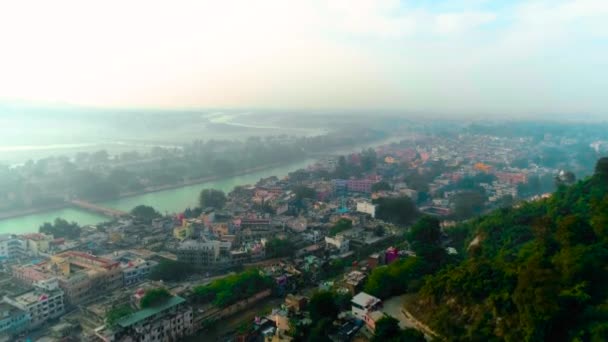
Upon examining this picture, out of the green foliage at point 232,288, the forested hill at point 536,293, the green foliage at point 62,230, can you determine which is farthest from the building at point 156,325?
the green foliage at point 62,230

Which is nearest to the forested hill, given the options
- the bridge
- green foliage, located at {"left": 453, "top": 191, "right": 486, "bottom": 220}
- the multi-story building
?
the multi-story building

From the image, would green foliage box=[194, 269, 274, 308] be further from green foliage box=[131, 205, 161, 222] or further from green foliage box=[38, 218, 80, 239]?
green foliage box=[131, 205, 161, 222]

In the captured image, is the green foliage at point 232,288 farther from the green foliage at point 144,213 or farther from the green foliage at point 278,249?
the green foliage at point 144,213

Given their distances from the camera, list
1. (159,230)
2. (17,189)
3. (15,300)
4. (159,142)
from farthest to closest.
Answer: (159,142) → (17,189) → (159,230) → (15,300)

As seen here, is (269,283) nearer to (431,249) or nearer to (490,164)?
(431,249)

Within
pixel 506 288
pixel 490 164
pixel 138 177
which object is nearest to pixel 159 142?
pixel 138 177
